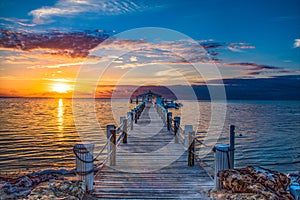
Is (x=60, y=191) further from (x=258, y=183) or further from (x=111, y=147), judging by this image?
(x=258, y=183)

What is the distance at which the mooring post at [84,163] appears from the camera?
6316mm

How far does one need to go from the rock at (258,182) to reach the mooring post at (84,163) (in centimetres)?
310

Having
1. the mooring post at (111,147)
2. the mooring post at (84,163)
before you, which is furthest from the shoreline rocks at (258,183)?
the mooring post at (111,147)

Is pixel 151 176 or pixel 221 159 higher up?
pixel 221 159

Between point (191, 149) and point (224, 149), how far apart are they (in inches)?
106

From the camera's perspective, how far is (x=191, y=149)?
9.07 metres

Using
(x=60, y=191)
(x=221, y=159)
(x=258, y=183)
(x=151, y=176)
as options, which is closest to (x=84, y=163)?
(x=60, y=191)

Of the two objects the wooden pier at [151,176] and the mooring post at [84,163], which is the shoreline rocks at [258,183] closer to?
the wooden pier at [151,176]

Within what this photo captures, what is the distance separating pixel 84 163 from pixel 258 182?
3.79 meters

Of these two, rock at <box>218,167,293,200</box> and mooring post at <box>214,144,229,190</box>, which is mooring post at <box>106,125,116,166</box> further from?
rock at <box>218,167,293,200</box>

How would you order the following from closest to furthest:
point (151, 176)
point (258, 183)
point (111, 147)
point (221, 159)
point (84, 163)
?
point (258, 183) < point (84, 163) < point (221, 159) < point (151, 176) < point (111, 147)

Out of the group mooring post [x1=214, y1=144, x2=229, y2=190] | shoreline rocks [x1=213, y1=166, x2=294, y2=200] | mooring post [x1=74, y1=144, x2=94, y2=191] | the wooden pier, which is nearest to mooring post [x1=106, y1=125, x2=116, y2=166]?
the wooden pier

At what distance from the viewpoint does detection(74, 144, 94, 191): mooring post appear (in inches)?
249

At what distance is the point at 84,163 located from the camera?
6.38m
